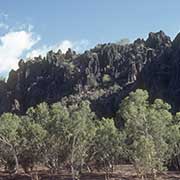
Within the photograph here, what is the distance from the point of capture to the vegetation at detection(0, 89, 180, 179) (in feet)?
168

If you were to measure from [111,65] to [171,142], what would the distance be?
9094 centimetres

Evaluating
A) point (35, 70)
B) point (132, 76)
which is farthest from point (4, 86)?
point (132, 76)

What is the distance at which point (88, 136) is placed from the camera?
56906 mm

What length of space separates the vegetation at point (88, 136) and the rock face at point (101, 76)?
46.6 m

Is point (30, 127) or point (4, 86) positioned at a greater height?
point (4, 86)

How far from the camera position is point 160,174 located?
200 ft

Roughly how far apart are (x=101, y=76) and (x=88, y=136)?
87.4 metres

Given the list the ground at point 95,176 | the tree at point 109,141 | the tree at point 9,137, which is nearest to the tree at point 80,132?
the tree at point 109,141

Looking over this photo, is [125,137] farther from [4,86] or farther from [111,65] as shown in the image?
[4,86]

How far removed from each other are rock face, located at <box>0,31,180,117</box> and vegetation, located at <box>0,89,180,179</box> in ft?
153

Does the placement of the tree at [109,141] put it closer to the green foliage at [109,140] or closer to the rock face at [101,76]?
the green foliage at [109,140]

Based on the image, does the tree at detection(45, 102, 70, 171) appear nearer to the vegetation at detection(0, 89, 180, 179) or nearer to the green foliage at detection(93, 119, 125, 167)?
the vegetation at detection(0, 89, 180, 179)

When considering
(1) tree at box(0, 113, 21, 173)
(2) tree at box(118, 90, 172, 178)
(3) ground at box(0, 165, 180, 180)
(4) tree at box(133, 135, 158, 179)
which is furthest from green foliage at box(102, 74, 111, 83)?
(4) tree at box(133, 135, 158, 179)

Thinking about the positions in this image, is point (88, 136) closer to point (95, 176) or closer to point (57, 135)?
point (57, 135)
